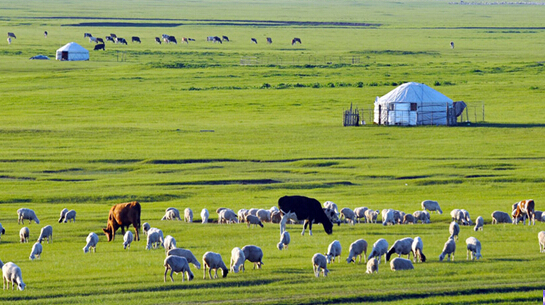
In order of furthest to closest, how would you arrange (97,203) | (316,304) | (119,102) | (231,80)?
(231,80) < (119,102) < (97,203) < (316,304)

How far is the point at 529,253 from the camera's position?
78.9 ft

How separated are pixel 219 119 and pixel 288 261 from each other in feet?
161

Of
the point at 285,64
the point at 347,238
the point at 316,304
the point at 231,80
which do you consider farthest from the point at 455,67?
the point at 316,304

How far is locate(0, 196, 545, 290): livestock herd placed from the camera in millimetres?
21297

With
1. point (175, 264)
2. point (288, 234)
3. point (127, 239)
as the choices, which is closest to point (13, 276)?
point (175, 264)

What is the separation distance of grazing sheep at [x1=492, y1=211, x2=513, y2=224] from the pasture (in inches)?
33.0

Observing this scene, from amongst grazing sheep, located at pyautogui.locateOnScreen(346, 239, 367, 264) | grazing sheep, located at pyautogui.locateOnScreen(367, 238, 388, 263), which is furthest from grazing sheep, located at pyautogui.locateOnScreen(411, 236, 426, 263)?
grazing sheep, located at pyautogui.locateOnScreen(346, 239, 367, 264)

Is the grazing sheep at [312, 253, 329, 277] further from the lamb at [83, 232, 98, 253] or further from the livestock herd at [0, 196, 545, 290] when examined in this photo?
the lamb at [83, 232, 98, 253]

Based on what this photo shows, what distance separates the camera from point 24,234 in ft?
90.1

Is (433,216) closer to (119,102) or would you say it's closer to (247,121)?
(247,121)

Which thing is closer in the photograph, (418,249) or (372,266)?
(372,266)

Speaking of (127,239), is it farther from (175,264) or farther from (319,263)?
(319,263)

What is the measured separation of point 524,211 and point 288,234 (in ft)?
34.2

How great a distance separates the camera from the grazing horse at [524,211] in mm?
30125
